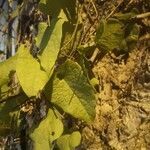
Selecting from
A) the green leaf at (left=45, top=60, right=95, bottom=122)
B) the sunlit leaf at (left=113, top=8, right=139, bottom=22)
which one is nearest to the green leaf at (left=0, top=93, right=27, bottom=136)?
the green leaf at (left=45, top=60, right=95, bottom=122)

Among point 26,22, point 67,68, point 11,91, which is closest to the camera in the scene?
point 67,68

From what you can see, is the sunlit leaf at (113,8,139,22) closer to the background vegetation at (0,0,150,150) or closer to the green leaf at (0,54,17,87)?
the background vegetation at (0,0,150,150)

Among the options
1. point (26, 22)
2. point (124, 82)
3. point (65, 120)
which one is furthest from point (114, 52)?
point (26, 22)

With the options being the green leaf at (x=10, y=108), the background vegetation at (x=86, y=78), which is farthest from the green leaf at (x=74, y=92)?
the green leaf at (x=10, y=108)

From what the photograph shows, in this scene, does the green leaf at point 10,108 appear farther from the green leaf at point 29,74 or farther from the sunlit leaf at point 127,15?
the sunlit leaf at point 127,15

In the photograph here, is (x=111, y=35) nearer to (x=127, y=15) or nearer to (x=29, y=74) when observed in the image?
(x=127, y=15)

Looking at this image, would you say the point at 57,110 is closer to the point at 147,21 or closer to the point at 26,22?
the point at 147,21
